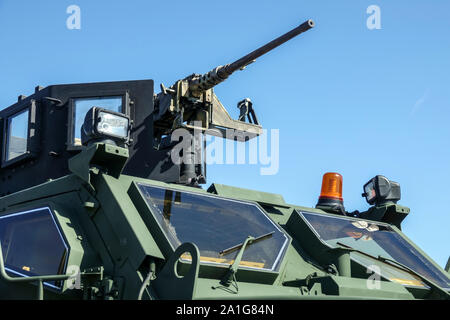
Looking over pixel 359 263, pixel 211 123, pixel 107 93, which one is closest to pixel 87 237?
pixel 359 263

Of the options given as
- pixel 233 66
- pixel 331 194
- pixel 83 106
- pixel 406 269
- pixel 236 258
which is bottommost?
pixel 406 269

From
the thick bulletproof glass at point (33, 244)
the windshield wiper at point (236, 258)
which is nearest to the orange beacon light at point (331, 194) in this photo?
the windshield wiper at point (236, 258)

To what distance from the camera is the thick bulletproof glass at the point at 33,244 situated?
13.9ft

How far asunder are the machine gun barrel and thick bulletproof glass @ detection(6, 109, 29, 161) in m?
2.77

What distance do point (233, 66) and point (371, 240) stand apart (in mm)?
3488

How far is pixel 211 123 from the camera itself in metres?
9.09

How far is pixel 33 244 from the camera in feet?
14.8

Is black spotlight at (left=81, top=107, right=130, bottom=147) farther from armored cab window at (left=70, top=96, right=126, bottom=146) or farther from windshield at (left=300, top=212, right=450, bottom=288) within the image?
windshield at (left=300, top=212, right=450, bottom=288)

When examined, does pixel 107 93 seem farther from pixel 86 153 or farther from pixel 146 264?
pixel 146 264

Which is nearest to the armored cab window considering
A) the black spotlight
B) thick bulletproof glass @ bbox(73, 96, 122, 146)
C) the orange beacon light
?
thick bulletproof glass @ bbox(73, 96, 122, 146)

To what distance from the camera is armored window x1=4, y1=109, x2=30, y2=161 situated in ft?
21.6

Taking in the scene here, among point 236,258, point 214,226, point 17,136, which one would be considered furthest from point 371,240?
point 17,136

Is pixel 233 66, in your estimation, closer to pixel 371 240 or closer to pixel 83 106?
pixel 83 106
